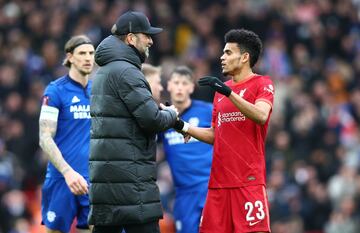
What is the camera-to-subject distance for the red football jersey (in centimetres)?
923

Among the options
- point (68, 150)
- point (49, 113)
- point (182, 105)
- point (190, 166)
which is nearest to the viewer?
point (49, 113)

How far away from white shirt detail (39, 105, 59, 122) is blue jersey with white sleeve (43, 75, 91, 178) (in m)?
0.05

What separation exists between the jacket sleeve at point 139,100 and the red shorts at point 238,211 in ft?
3.36

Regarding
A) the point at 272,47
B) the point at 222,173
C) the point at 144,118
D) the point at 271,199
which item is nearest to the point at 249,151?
the point at 222,173

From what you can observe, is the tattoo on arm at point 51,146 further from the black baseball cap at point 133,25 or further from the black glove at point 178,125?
the black baseball cap at point 133,25

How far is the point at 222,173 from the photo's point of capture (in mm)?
9328

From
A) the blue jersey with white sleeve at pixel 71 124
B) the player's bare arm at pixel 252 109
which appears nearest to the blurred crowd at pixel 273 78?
the blue jersey with white sleeve at pixel 71 124

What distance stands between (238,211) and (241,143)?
0.63m

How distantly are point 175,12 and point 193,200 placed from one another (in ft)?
35.3

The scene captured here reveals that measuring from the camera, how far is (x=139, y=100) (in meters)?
8.63

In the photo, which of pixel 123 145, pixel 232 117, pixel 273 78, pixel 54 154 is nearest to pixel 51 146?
pixel 54 154

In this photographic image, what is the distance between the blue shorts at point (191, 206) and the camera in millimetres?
11867

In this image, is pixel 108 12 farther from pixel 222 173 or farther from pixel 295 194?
pixel 222 173

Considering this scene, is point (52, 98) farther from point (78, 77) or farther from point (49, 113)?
point (78, 77)
